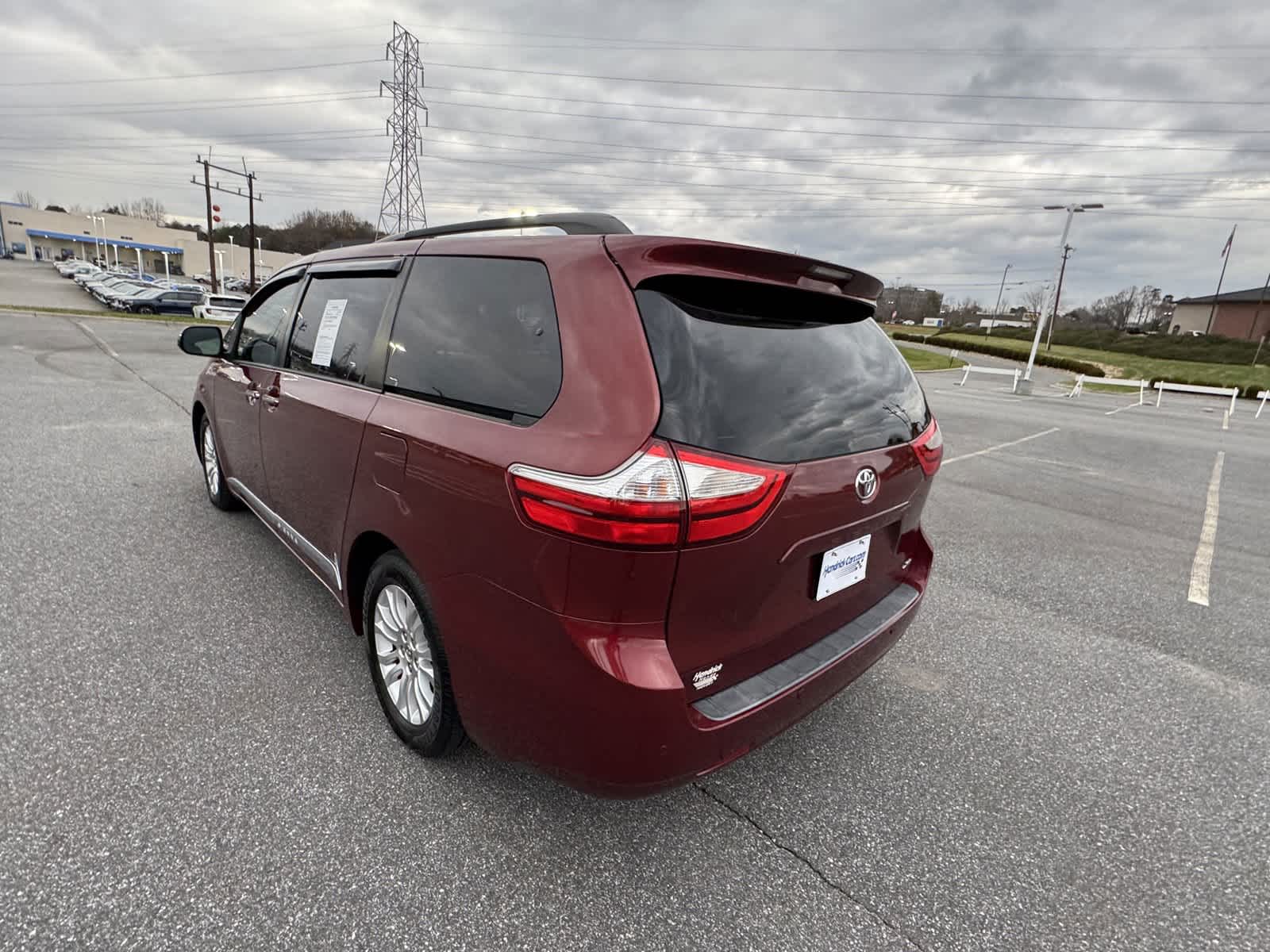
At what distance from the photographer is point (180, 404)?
8.41 meters

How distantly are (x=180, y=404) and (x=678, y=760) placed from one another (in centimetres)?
924

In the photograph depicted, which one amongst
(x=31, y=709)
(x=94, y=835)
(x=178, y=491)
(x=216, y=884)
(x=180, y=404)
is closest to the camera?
(x=216, y=884)

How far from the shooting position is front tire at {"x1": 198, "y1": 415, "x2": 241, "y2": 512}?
4.40 meters

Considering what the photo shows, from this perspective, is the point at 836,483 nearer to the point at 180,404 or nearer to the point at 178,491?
the point at 178,491

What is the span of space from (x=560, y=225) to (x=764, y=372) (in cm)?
88

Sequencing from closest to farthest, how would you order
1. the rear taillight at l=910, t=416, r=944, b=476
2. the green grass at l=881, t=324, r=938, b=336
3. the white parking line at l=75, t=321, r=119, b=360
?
the rear taillight at l=910, t=416, r=944, b=476, the white parking line at l=75, t=321, r=119, b=360, the green grass at l=881, t=324, r=938, b=336

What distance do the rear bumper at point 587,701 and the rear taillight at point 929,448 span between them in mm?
935

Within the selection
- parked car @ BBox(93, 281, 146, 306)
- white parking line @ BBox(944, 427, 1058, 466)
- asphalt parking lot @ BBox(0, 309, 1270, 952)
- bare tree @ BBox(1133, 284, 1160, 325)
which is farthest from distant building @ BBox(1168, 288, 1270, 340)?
parked car @ BBox(93, 281, 146, 306)

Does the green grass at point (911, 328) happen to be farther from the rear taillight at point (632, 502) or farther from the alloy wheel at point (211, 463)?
the rear taillight at point (632, 502)

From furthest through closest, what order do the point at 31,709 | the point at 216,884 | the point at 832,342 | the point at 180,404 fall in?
1. the point at 180,404
2. the point at 31,709
3. the point at 832,342
4. the point at 216,884

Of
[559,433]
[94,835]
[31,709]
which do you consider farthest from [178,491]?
[559,433]

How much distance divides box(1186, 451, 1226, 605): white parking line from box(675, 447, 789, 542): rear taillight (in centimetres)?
423

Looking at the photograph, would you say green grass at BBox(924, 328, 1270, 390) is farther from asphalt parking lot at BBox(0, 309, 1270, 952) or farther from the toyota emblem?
the toyota emblem

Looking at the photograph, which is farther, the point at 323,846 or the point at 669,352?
the point at 323,846
